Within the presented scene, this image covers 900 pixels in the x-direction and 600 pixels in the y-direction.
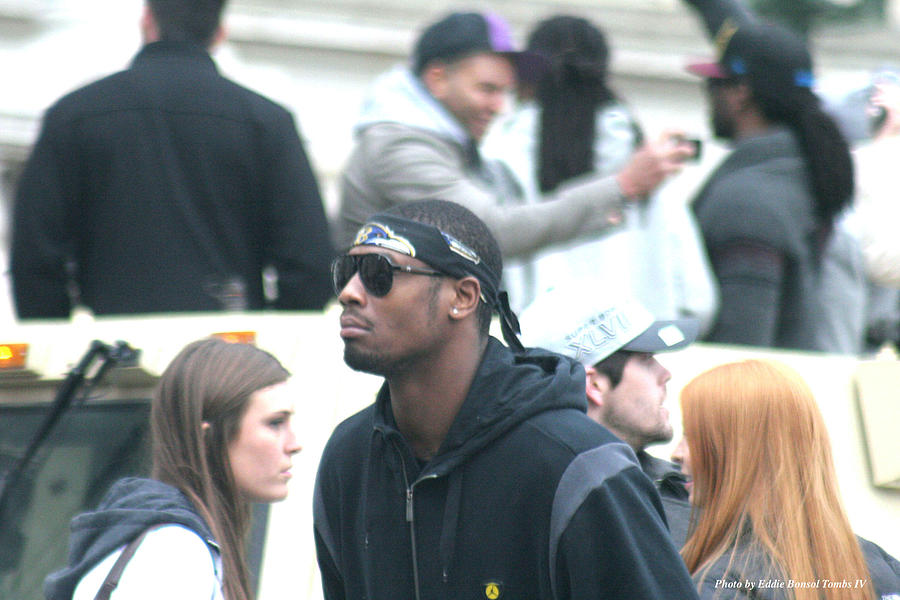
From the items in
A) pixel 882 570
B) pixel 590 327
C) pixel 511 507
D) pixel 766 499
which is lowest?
pixel 882 570

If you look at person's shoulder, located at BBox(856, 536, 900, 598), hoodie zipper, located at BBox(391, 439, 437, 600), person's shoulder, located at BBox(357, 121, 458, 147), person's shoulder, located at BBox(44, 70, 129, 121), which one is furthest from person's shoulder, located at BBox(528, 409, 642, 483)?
person's shoulder, located at BBox(44, 70, 129, 121)

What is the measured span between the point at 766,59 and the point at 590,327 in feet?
6.33

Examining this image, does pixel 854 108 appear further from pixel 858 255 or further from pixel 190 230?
pixel 190 230

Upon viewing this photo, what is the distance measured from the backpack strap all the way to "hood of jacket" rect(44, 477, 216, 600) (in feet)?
0.05

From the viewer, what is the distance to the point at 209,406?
3885 millimetres

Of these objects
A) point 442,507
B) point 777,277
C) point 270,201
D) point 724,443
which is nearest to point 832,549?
point 724,443

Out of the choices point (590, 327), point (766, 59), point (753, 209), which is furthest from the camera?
point (766, 59)

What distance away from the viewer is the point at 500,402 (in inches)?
127

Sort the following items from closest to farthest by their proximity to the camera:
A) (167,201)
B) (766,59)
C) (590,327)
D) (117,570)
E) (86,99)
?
(117,570) → (590,327) → (167,201) → (86,99) → (766,59)

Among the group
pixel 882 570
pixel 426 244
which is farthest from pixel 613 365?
pixel 426 244

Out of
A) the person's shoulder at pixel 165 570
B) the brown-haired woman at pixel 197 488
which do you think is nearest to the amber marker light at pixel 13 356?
the brown-haired woman at pixel 197 488

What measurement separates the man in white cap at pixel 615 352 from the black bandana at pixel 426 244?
3.34ft

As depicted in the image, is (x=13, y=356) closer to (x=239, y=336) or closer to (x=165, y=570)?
(x=239, y=336)

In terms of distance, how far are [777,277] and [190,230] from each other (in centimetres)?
203
